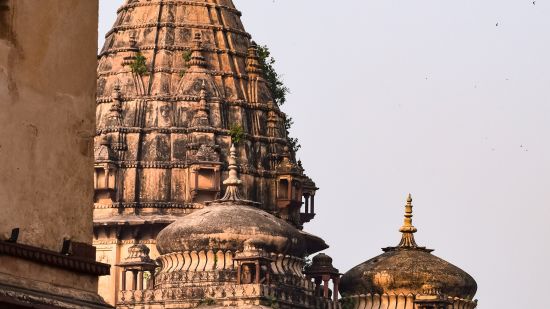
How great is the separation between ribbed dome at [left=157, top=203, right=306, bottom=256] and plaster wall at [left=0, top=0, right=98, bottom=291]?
115ft

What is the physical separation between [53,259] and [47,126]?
0.79 meters

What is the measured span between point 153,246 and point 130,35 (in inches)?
294

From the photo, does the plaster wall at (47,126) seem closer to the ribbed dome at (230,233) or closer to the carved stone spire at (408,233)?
the ribbed dome at (230,233)

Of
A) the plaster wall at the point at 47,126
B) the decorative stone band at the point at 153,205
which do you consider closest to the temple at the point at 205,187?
the decorative stone band at the point at 153,205

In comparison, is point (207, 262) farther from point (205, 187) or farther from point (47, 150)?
point (47, 150)

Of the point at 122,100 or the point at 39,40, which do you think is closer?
the point at 39,40

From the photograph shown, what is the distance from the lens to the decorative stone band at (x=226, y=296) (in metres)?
47.7

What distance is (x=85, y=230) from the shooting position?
13.7 meters

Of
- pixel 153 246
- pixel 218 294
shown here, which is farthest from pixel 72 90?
pixel 153 246

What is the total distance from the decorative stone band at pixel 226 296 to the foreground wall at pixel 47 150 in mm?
33731

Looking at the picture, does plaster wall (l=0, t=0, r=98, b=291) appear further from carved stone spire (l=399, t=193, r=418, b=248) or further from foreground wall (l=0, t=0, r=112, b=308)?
carved stone spire (l=399, t=193, r=418, b=248)

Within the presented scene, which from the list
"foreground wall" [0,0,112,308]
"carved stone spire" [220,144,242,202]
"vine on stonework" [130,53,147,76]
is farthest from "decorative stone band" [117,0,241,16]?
"foreground wall" [0,0,112,308]

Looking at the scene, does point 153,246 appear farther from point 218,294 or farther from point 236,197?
point 218,294

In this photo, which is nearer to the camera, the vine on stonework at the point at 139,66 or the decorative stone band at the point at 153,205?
the decorative stone band at the point at 153,205
